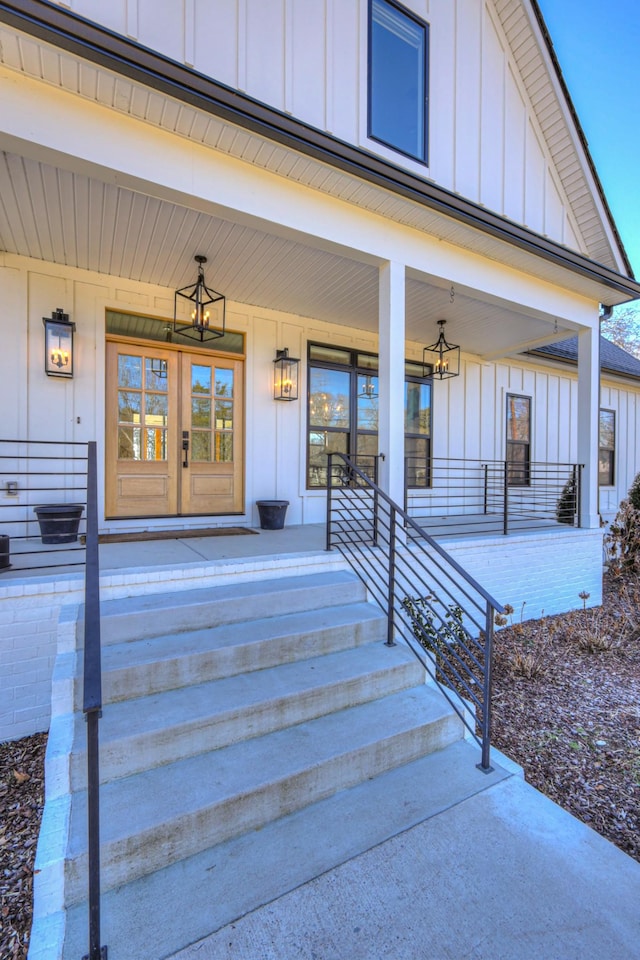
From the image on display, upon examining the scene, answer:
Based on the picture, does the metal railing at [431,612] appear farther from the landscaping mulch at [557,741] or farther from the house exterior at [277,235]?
the house exterior at [277,235]

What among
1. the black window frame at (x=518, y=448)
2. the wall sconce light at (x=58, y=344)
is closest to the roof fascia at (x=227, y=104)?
→ the wall sconce light at (x=58, y=344)

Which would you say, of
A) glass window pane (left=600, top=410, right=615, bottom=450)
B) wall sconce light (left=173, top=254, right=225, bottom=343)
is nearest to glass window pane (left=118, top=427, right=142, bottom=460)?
wall sconce light (left=173, top=254, right=225, bottom=343)

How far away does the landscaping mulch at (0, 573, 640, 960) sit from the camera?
1934 mm

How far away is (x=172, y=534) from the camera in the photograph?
456cm

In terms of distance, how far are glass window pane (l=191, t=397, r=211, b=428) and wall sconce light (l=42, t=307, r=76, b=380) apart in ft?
4.18

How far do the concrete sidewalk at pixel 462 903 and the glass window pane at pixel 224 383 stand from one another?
14.5ft

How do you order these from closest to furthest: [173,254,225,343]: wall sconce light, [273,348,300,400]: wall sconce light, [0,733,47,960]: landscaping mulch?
1. [0,733,47,960]: landscaping mulch
2. [173,254,225,343]: wall sconce light
3. [273,348,300,400]: wall sconce light

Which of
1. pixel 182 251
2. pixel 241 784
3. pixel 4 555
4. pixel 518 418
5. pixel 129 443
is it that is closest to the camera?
pixel 241 784

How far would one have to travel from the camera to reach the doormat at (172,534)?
13.9 feet

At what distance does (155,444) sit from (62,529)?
1354 mm

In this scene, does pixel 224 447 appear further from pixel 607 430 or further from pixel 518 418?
pixel 607 430

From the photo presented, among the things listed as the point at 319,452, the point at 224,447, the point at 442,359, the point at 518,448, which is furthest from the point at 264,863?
the point at 518,448

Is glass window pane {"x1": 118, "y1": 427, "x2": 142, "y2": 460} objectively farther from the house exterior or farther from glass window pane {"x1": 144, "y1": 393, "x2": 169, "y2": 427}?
glass window pane {"x1": 144, "y1": 393, "x2": 169, "y2": 427}

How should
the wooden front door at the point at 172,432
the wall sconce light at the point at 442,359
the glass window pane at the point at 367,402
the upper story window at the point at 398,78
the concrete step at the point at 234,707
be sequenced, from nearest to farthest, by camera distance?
the concrete step at the point at 234,707 → the upper story window at the point at 398,78 → the wooden front door at the point at 172,432 → the glass window pane at the point at 367,402 → the wall sconce light at the point at 442,359
